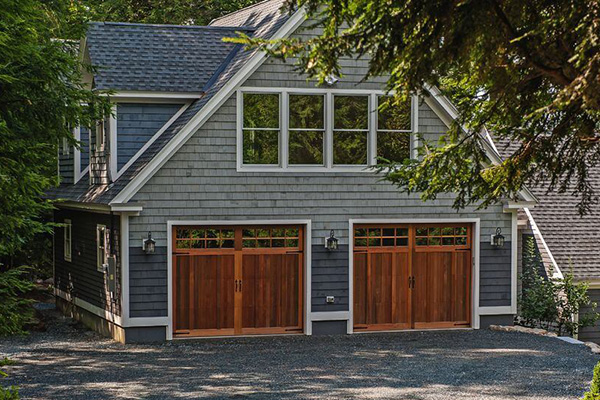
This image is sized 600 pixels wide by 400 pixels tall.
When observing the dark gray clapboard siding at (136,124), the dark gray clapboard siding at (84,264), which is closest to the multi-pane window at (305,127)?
the dark gray clapboard siding at (136,124)

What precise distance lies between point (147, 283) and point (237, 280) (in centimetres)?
177

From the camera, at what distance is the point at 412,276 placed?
65.5ft

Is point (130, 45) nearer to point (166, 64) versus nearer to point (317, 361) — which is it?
point (166, 64)

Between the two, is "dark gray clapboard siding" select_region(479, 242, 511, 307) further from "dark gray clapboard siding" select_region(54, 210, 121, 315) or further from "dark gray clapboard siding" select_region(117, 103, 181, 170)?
"dark gray clapboard siding" select_region(54, 210, 121, 315)

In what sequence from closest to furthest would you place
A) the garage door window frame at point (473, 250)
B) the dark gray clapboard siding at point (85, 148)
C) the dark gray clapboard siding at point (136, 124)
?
the garage door window frame at point (473, 250)
the dark gray clapboard siding at point (136, 124)
the dark gray clapboard siding at point (85, 148)

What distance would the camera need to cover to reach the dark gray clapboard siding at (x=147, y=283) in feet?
60.5

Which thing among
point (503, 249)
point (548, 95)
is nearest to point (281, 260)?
point (503, 249)

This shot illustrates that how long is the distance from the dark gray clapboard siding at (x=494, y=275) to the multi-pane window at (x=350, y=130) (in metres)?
3.26

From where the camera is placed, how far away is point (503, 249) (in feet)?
66.7

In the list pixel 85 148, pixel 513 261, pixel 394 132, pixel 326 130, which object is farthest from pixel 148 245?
pixel 513 261

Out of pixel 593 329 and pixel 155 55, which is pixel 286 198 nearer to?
pixel 155 55

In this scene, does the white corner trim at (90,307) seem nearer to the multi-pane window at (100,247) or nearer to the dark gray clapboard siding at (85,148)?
the multi-pane window at (100,247)

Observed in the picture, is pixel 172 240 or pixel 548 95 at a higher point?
pixel 548 95

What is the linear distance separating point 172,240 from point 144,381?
4534 mm
